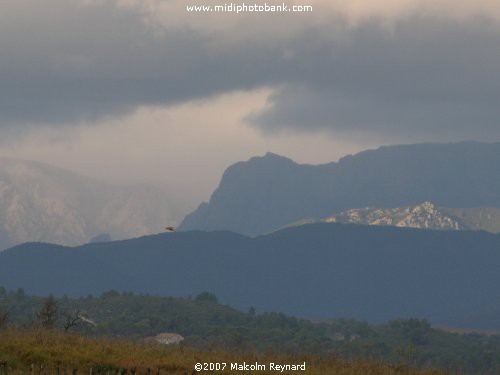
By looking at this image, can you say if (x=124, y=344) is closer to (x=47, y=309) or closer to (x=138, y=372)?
(x=138, y=372)

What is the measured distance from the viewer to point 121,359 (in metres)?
44.1

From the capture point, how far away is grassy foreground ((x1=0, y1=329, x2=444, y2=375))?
4244cm

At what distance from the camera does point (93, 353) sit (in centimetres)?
4469

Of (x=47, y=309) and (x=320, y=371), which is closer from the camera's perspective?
(x=320, y=371)

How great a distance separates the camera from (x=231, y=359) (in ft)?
147

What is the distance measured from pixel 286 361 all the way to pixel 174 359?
492 centimetres

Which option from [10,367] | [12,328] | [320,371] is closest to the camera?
[10,367]

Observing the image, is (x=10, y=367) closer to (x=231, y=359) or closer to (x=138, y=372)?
(x=138, y=372)

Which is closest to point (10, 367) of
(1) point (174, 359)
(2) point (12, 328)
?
(1) point (174, 359)

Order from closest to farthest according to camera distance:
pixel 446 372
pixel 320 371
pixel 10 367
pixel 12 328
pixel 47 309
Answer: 1. pixel 10 367
2. pixel 320 371
3. pixel 446 372
4. pixel 12 328
5. pixel 47 309

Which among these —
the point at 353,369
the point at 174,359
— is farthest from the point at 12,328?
the point at 353,369

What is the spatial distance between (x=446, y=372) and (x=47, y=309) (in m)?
38.7

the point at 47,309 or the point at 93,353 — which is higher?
the point at 47,309

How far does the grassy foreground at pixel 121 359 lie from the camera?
42.4 m
